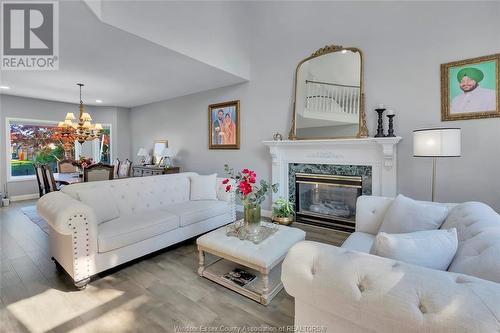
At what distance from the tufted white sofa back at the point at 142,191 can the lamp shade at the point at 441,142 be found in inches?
124

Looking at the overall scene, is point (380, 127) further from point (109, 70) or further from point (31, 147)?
point (31, 147)

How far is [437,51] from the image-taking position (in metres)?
2.98

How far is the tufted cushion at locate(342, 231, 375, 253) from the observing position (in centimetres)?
194

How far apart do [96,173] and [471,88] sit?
5301 millimetres

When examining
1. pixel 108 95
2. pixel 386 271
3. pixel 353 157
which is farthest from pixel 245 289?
pixel 108 95

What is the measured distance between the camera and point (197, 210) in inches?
128

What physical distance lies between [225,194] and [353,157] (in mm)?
2022

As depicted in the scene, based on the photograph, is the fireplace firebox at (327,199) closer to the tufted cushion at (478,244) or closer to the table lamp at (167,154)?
the tufted cushion at (478,244)

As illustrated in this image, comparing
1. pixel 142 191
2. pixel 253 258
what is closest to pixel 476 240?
pixel 253 258

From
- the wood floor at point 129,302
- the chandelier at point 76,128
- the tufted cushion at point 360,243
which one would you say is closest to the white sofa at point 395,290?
the tufted cushion at point 360,243

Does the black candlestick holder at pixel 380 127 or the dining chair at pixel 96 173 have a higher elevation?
the black candlestick holder at pixel 380 127

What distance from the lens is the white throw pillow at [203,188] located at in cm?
381

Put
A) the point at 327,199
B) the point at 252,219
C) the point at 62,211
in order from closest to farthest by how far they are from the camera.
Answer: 1. the point at 62,211
2. the point at 252,219
3. the point at 327,199

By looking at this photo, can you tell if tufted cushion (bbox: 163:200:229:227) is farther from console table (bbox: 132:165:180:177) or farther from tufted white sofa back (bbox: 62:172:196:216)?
console table (bbox: 132:165:180:177)
